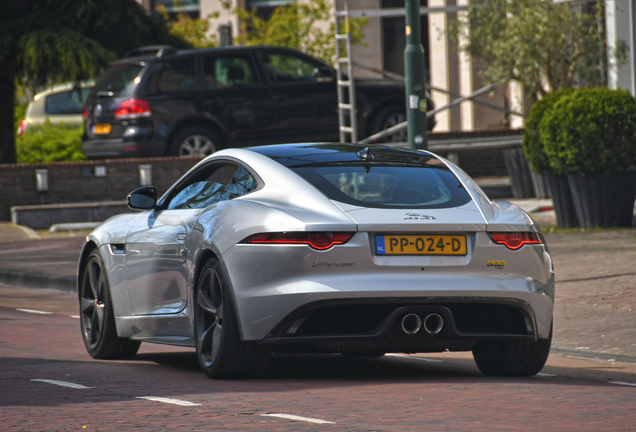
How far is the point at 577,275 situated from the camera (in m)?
11.1

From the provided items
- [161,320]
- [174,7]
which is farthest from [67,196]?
[174,7]

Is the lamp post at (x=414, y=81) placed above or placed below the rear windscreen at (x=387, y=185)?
above

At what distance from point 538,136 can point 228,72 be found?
5.53 meters

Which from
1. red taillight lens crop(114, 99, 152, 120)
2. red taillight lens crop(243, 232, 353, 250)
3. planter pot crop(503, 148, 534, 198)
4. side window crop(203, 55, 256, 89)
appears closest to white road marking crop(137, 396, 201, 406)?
red taillight lens crop(243, 232, 353, 250)

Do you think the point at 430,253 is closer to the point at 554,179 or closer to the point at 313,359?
the point at 313,359

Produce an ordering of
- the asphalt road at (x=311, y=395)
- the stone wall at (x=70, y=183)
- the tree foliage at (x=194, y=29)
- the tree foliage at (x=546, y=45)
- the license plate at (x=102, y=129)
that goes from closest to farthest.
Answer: the asphalt road at (x=311, y=395) < the license plate at (x=102, y=129) < the stone wall at (x=70, y=183) < the tree foliage at (x=546, y=45) < the tree foliage at (x=194, y=29)

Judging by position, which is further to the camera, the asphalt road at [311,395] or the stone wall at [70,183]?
the stone wall at [70,183]

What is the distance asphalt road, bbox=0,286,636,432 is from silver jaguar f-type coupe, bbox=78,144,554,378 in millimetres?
263

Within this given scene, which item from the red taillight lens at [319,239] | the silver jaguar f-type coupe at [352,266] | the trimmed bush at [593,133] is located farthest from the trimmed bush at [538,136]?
the red taillight lens at [319,239]

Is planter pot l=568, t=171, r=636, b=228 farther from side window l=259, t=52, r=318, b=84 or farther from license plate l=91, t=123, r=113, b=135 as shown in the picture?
license plate l=91, t=123, r=113, b=135

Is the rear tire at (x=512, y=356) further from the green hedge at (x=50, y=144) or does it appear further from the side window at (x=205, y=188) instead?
the green hedge at (x=50, y=144)

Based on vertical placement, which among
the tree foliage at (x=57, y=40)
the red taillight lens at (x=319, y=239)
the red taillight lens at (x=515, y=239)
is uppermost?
the tree foliage at (x=57, y=40)

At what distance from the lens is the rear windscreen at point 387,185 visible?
20.4 feet

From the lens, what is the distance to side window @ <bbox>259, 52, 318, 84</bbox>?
A: 18062 mm
